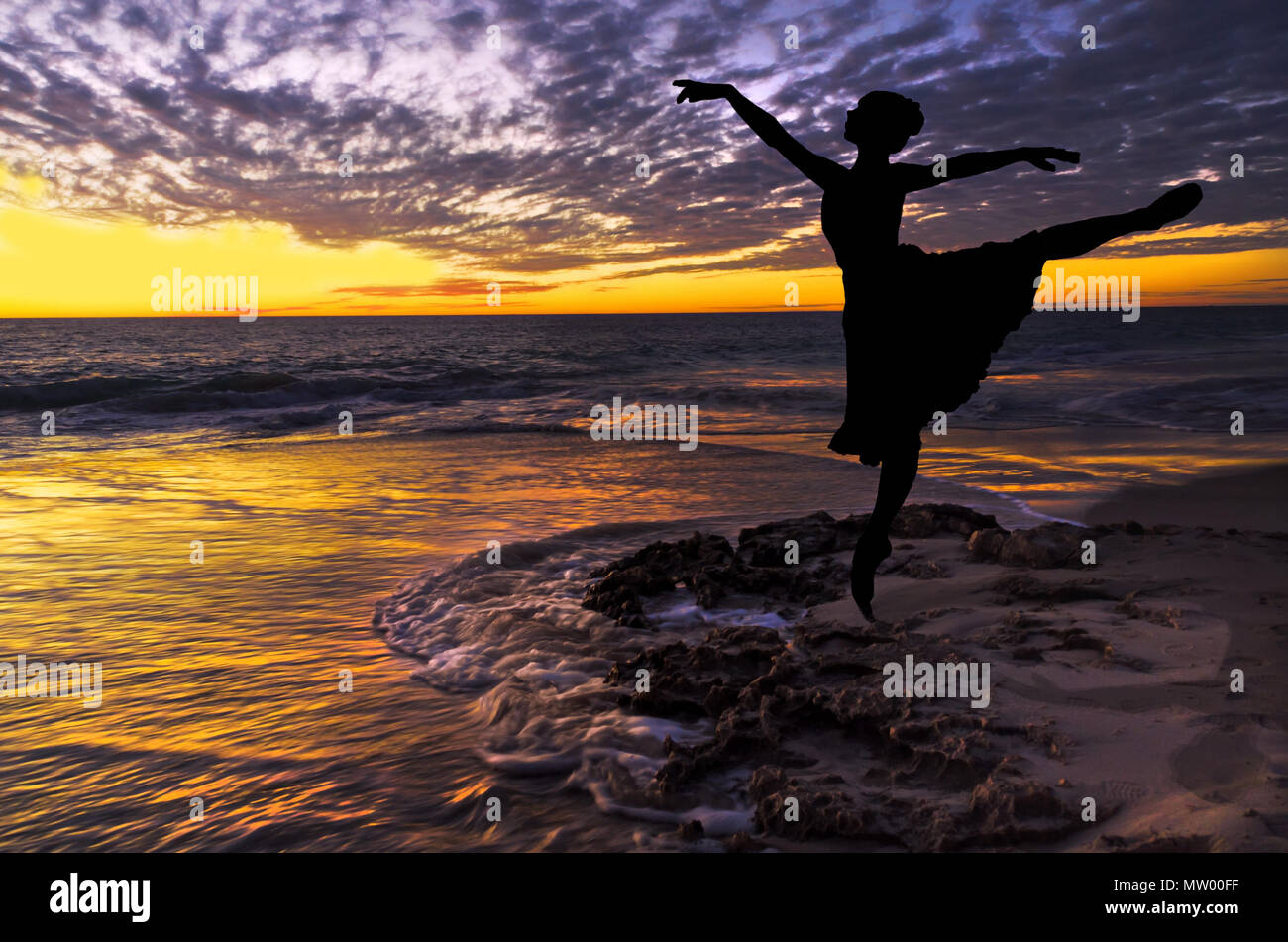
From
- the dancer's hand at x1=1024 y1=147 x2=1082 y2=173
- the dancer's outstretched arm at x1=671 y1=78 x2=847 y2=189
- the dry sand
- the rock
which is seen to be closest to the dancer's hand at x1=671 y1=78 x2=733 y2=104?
the dancer's outstretched arm at x1=671 y1=78 x2=847 y2=189

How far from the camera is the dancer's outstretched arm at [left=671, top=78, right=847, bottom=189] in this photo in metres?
3.04

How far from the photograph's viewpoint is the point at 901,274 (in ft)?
10.3

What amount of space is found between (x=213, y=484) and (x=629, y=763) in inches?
396

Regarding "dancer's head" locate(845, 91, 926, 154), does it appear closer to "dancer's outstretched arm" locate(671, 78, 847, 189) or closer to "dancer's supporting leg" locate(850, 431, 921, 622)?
"dancer's outstretched arm" locate(671, 78, 847, 189)

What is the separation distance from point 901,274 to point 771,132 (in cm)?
78

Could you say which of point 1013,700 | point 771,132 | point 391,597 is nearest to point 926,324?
point 771,132

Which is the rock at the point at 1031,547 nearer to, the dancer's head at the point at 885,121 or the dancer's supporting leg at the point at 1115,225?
the dancer's supporting leg at the point at 1115,225

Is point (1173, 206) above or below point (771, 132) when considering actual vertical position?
below

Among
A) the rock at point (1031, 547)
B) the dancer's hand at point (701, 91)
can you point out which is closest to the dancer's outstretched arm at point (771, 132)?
the dancer's hand at point (701, 91)

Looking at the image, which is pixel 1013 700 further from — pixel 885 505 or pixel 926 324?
pixel 926 324

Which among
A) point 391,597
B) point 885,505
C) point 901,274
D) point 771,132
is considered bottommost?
point 391,597

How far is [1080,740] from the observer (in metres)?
3.13

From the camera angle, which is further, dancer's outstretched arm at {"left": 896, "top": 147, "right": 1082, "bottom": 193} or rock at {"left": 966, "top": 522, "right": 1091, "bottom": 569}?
rock at {"left": 966, "top": 522, "right": 1091, "bottom": 569}
